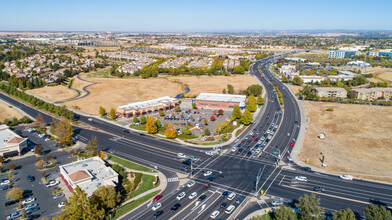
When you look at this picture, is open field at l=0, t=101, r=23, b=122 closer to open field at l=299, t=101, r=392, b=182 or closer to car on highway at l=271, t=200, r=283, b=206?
car on highway at l=271, t=200, r=283, b=206

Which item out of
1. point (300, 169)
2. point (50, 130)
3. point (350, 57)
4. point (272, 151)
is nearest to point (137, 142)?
point (50, 130)

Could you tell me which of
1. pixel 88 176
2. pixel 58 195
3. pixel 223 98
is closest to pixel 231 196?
pixel 88 176

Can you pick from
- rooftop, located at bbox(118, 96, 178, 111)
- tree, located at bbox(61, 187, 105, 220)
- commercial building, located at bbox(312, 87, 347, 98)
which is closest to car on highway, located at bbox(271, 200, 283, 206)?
tree, located at bbox(61, 187, 105, 220)

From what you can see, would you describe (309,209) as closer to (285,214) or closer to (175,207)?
(285,214)

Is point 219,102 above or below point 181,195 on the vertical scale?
above

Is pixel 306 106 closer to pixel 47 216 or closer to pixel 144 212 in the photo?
pixel 144 212

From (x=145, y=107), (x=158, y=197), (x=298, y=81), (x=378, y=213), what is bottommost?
(x=158, y=197)
